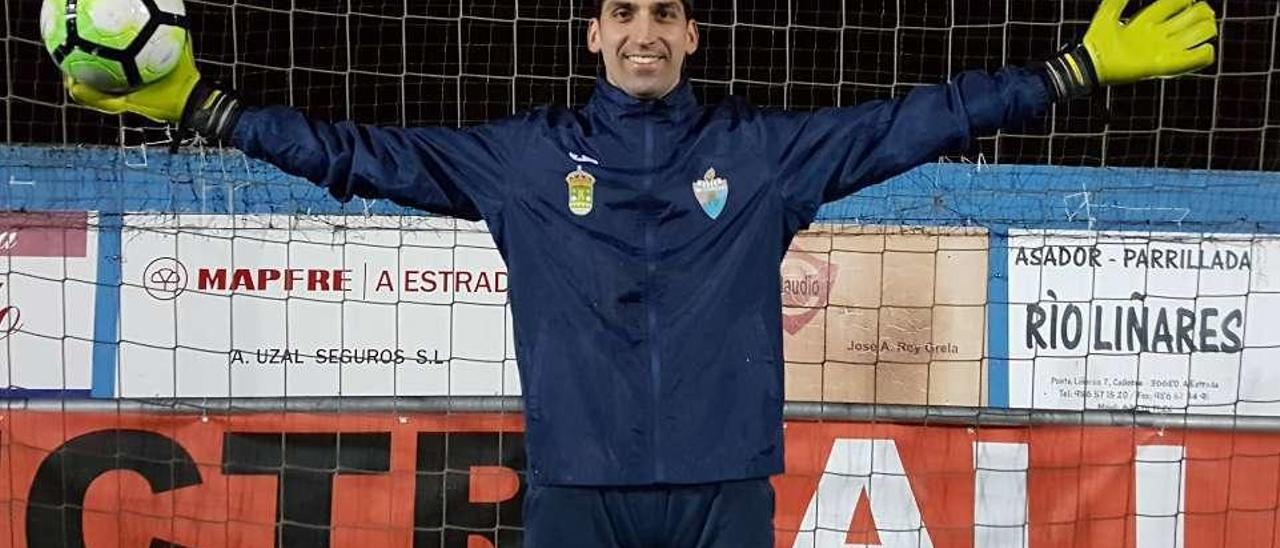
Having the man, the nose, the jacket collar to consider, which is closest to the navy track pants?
the man

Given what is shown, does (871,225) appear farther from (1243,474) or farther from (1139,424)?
(1243,474)

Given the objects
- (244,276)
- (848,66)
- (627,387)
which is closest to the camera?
(627,387)

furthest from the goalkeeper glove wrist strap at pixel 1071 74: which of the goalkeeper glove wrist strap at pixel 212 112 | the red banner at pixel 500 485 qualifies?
the red banner at pixel 500 485

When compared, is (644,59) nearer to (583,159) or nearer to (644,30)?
(644,30)

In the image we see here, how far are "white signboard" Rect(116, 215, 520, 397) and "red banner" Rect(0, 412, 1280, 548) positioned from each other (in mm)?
124

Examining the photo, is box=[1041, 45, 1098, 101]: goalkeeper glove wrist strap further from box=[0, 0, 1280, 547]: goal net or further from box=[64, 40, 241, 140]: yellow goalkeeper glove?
box=[0, 0, 1280, 547]: goal net

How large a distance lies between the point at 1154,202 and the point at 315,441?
2.65 metres

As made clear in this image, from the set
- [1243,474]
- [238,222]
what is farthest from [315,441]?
[1243,474]

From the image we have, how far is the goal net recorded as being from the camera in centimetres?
418

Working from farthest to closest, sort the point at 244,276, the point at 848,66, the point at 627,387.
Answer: the point at 848,66 < the point at 244,276 < the point at 627,387

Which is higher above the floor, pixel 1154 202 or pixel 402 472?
pixel 1154 202

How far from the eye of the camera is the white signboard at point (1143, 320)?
420 cm

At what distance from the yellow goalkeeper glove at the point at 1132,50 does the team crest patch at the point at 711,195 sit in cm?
55

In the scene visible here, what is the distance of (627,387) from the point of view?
2.26 m
